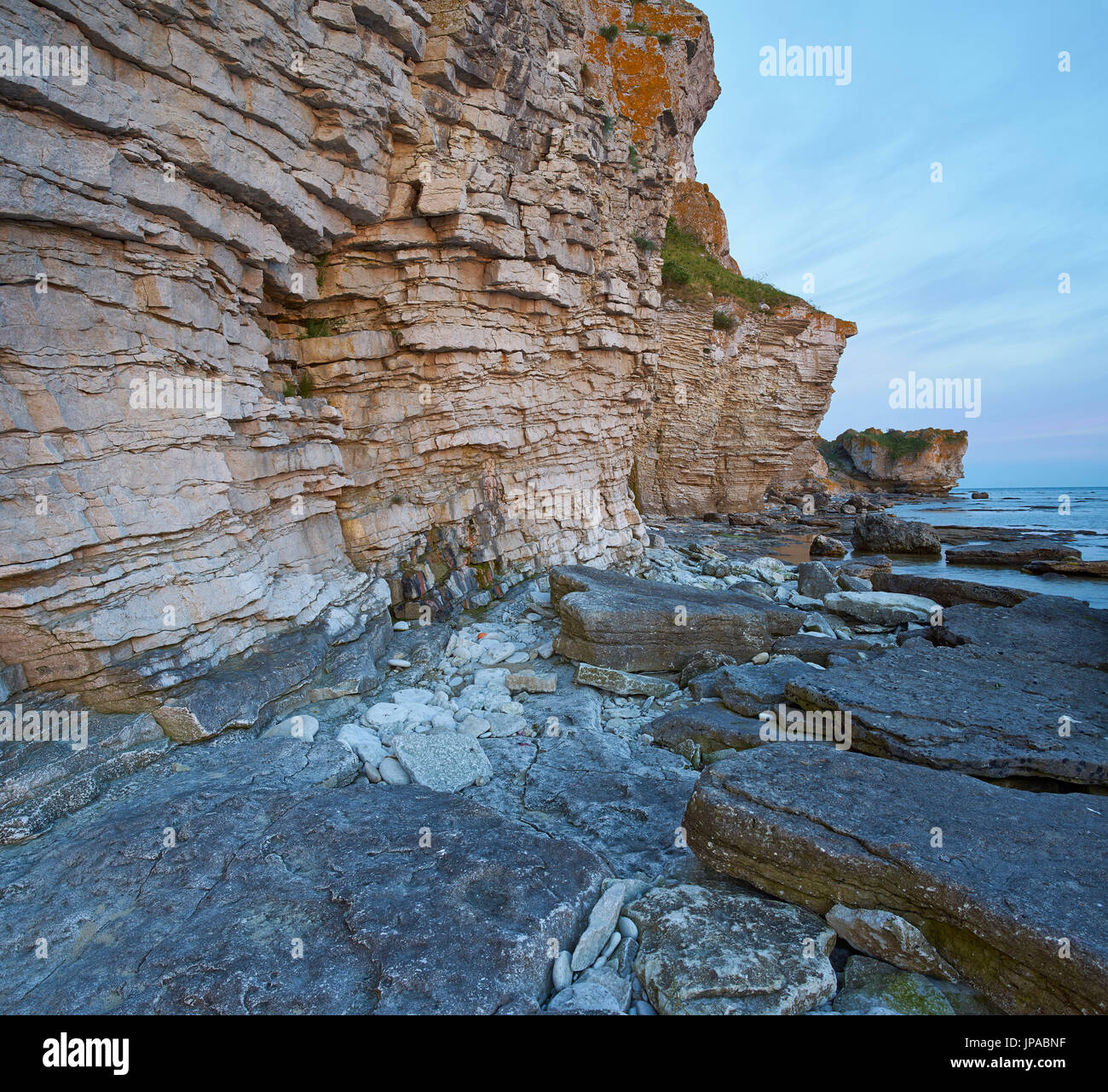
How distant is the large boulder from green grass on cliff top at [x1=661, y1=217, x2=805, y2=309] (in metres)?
10.5

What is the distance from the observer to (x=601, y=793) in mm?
4711

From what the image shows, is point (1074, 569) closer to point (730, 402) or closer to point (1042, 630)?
point (1042, 630)

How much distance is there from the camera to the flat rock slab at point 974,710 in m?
4.73

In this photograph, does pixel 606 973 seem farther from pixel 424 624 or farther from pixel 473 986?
pixel 424 624

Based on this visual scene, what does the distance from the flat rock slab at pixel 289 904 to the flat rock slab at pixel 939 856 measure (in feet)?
3.28

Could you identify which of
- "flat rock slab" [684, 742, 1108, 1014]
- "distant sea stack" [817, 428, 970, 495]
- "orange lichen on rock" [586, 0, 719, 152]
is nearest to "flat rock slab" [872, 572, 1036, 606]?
"flat rock slab" [684, 742, 1108, 1014]

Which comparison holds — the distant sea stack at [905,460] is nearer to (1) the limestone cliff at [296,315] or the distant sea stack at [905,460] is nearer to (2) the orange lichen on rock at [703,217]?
(2) the orange lichen on rock at [703,217]

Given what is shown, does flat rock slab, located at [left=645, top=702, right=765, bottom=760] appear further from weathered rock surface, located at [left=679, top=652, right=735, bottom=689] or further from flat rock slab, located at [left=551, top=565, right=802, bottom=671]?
flat rock slab, located at [left=551, top=565, right=802, bottom=671]

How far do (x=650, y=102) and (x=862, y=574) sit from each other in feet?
39.8

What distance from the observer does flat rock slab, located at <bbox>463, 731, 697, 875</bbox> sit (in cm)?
402

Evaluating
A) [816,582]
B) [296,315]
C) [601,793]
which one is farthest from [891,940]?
[816,582]

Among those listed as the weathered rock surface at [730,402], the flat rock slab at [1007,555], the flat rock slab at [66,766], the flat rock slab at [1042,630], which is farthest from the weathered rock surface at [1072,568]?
the flat rock slab at [66,766]

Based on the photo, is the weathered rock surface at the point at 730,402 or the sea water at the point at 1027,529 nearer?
the sea water at the point at 1027,529

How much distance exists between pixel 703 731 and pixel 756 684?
3.41 feet
